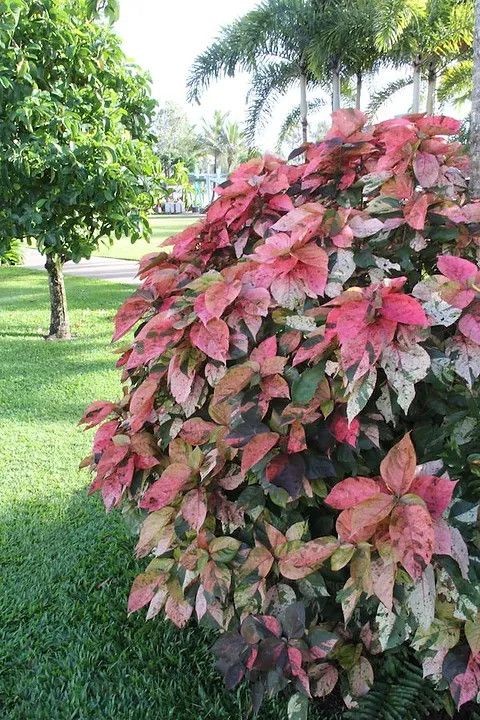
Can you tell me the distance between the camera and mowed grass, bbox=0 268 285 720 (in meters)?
1.89

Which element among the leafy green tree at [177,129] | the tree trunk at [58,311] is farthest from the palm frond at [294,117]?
the leafy green tree at [177,129]

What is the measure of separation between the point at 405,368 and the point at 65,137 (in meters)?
4.44

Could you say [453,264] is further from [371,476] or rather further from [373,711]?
[373,711]

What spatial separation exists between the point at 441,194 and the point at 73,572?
76.2 inches

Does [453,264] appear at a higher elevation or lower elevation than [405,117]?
lower

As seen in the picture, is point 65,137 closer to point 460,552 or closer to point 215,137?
point 460,552

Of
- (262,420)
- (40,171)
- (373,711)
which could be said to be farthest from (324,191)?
(40,171)

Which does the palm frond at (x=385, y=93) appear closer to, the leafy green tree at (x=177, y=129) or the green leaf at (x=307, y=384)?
the green leaf at (x=307, y=384)

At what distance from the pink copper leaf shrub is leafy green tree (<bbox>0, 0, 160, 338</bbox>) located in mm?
3553

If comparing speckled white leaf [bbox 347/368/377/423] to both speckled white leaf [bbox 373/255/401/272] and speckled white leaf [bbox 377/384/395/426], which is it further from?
speckled white leaf [bbox 373/255/401/272]

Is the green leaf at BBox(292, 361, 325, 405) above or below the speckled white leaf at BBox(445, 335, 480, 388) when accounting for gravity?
below

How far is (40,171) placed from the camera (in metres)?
4.88

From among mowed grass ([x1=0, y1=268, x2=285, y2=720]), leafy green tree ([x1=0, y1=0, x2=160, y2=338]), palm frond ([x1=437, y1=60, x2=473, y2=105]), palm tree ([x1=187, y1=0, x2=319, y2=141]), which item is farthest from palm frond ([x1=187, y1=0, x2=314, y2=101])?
mowed grass ([x1=0, y1=268, x2=285, y2=720])

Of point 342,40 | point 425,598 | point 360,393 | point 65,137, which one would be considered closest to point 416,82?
point 342,40
